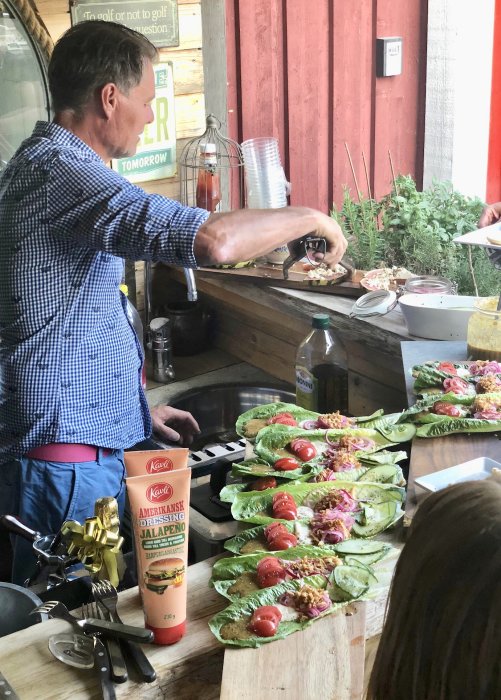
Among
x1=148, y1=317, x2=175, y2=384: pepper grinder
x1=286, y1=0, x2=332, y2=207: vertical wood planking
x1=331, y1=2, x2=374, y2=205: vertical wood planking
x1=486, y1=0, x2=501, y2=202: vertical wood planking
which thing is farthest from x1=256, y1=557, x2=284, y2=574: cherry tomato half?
x1=486, y1=0, x2=501, y2=202: vertical wood planking

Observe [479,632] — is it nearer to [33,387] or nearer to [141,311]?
[33,387]

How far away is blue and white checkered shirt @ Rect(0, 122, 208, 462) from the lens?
2.04 m

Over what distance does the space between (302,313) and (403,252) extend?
0.63 m

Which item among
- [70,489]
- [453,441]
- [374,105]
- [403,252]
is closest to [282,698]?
[453,441]

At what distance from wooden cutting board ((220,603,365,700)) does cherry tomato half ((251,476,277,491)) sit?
0.43 metres

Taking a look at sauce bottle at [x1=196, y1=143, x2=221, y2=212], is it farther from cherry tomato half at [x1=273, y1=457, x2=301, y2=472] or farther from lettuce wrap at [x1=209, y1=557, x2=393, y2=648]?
lettuce wrap at [x1=209, y1=557, x2=393, y2=648]

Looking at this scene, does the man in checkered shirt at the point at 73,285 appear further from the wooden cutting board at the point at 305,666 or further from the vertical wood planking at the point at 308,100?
the vertical wood planking at the point at 308,100

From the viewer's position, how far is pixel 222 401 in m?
3.56

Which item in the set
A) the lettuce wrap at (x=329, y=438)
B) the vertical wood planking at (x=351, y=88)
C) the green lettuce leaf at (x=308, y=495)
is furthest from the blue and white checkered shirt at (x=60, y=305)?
the vertical wood planking at (x=351, y=88)

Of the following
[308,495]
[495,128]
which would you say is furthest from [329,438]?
[495,128]

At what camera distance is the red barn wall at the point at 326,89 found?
4.28 m

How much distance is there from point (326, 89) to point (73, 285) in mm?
2946

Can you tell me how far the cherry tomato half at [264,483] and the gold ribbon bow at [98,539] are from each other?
401 mm

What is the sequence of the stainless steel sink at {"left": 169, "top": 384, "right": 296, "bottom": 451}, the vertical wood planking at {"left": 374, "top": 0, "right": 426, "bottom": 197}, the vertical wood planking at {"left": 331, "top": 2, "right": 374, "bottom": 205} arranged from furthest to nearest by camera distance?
1. the vertical wood planking at {"left": 374, "top": 0, "right": 426, "bottom": 197}
2. the vertical wood planking at {"left": 331, "top": 2, "right": 374, "bottom": 205}
3. the stainless steel sink at {"left": 169, "top": 384, "right": 296, "bottom": 451}
